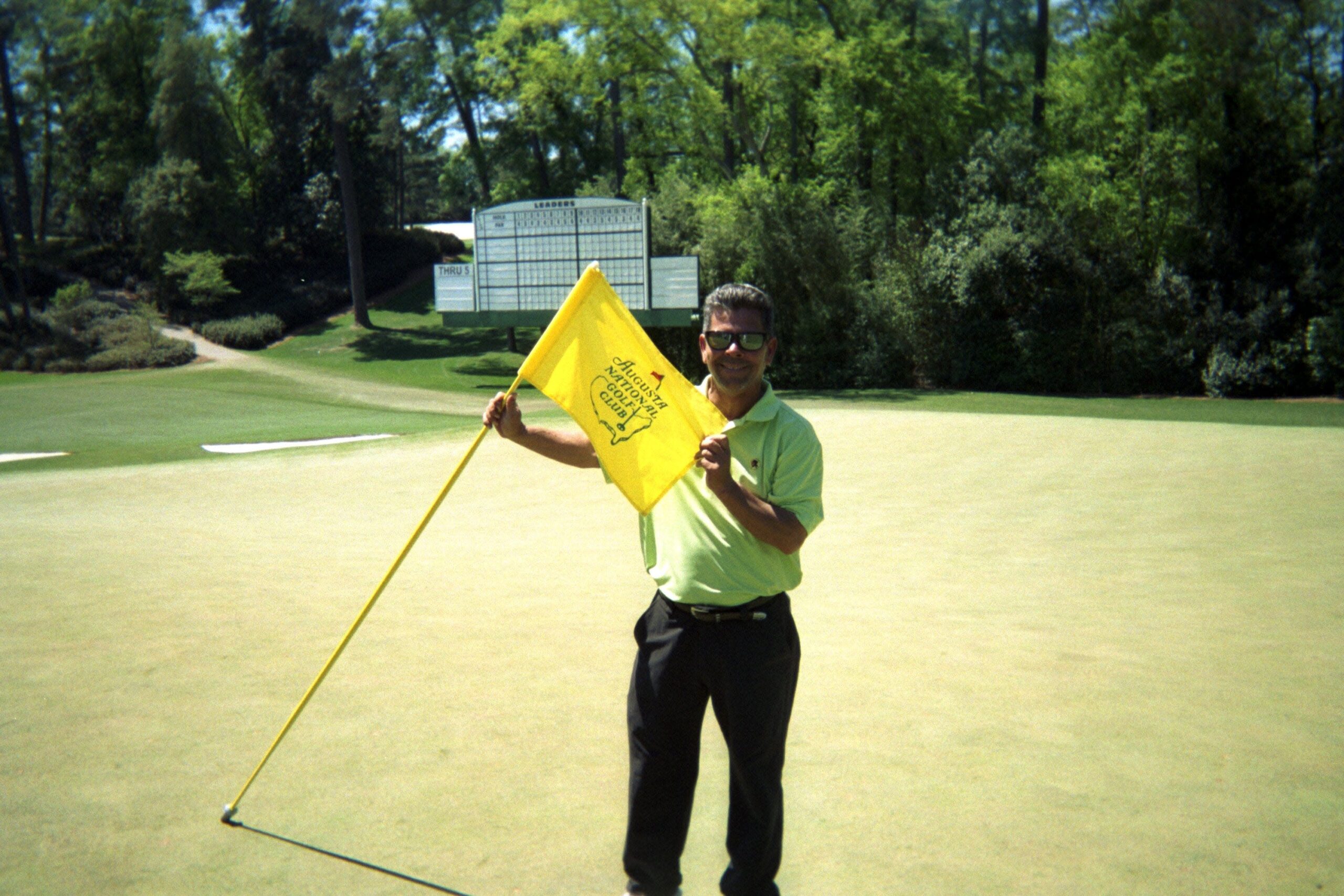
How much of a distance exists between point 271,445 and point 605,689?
45.9ft

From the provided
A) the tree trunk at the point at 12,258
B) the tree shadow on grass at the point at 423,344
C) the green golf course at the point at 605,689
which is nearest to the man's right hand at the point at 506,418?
the green golf course at the point at 605,689

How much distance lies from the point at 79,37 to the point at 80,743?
65039 mm

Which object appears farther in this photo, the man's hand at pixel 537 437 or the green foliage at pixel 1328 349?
the green foliage at pixel 1328 349

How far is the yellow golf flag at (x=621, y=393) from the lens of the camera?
12.4ft

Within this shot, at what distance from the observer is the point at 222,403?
2711 centimetres

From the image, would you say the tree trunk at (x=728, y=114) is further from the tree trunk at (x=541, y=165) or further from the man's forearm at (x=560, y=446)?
the man's forearm at (x=560, y=446)

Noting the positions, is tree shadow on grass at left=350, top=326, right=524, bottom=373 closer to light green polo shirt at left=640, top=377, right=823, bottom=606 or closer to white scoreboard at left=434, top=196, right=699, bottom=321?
white scoreboard at left=434, top=196, right=699, bottom=321

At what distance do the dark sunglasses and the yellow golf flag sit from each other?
0.19m

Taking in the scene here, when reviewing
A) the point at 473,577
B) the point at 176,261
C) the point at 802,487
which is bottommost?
the point at 473,577

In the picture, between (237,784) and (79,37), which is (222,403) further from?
(79,37)

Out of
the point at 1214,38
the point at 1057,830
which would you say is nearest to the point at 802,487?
the point at 1057,830

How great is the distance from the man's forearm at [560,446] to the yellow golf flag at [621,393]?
0.19 metres

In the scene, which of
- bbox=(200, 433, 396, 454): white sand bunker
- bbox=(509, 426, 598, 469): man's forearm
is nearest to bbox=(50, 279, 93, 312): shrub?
bbox=(200, 433, 396, 454): white sand bunker

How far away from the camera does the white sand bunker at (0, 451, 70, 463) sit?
56.2ft
